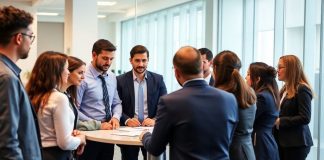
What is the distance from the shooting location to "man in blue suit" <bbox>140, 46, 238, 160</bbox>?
210 centimetres

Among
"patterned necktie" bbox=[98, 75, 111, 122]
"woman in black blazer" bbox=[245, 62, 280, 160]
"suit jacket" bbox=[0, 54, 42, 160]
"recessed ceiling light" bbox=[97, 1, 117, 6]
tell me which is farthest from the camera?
"recessed ceiling light" bbox=[97, 1, 117, 6]

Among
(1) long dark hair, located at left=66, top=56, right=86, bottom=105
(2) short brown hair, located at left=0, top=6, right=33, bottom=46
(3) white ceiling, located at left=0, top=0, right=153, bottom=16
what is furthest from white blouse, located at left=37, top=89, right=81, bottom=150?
(3) white ceiling, located at left=0, top=0, right=153, bottom=16

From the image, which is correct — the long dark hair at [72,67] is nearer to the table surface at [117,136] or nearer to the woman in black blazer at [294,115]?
the table surface at [117,136]

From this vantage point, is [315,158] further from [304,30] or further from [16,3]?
[16,3]

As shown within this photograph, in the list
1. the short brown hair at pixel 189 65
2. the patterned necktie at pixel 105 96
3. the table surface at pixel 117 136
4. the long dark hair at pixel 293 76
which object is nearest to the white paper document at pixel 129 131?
the table surface at pixel 117 136

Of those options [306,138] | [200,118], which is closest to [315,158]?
[306,138]

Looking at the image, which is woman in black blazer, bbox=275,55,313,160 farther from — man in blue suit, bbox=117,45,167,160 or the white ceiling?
the white ceiling

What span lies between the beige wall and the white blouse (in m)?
11.9

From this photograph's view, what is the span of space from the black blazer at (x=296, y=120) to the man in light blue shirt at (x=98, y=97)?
1379 mm

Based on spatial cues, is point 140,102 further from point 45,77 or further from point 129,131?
point 45,77

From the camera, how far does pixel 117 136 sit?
Result: 294cm

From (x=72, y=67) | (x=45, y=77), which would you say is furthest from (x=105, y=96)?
(x=45, y=77)

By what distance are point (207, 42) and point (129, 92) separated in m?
3.21

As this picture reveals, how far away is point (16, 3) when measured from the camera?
1000cm
